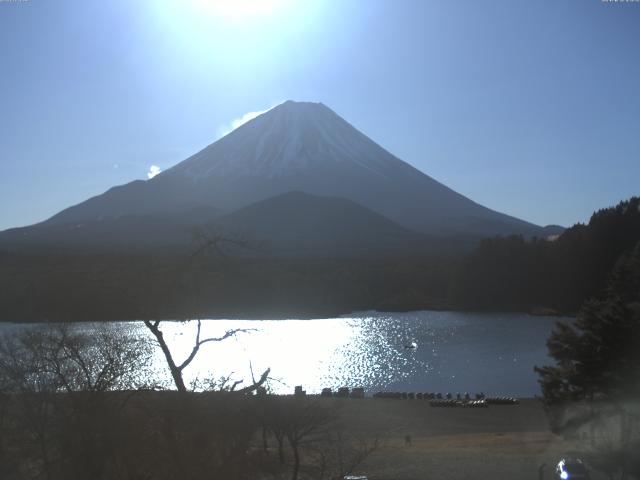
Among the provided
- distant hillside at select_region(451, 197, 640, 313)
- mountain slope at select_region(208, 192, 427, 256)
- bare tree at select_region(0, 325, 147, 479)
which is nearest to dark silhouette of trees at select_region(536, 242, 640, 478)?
bare tree at select_region(0, 325, 147, 479)

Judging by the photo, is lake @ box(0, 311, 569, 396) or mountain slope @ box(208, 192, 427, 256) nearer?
lake @ box(0, 311, 569, 396)

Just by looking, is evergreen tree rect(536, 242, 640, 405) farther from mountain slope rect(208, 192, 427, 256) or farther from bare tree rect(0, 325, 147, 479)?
mountain slope rect(208, 192, 427, 256)

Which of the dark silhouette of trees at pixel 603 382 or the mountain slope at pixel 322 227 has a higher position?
the mountain slope at pixel 322 227

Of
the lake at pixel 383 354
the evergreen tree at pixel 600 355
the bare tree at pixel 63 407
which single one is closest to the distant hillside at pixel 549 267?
the lake at pixel 383 354

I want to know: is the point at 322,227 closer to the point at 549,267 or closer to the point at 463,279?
the point at 463,279

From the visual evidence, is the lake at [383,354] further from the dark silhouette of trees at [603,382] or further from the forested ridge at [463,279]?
the dark silhouette of trees at [603,382]

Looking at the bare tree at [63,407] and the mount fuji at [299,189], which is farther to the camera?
the mount fuji at [299,189]
